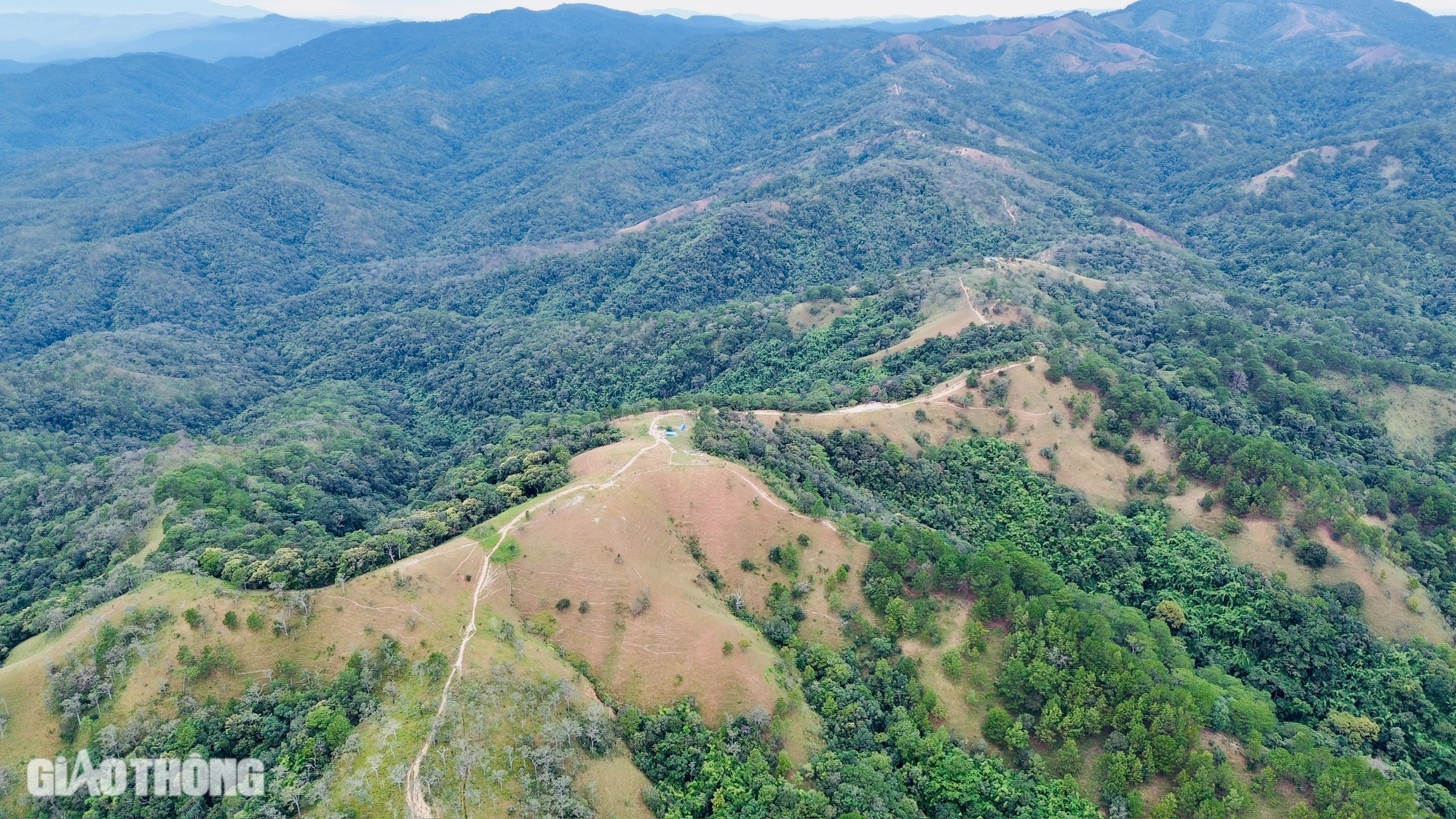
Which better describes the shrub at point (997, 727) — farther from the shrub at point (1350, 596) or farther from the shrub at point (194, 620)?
the shrub at point (194, 620)

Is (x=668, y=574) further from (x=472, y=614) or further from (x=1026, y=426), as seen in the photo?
(x=1026, y=426)

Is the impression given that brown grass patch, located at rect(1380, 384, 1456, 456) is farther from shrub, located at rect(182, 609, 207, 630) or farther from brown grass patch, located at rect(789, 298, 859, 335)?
shrub, located at rect(182, 609, 207, 630)

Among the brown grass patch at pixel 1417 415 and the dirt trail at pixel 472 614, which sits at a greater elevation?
the dirt trail at pixel 472 614

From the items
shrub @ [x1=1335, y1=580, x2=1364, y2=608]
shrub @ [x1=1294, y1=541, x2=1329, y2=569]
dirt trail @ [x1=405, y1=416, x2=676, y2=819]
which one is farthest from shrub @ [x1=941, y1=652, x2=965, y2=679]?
shrub @ [x1=1294, y1=541, x2=1329, y2=569]

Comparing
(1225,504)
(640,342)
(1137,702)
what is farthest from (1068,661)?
(640,342)

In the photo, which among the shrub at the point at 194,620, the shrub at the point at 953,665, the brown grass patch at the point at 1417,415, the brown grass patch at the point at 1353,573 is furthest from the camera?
the brown grass patch at the point at 1417,415

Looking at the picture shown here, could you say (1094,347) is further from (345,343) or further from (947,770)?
(345,343)

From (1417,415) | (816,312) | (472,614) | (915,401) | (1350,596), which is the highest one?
(472,614)

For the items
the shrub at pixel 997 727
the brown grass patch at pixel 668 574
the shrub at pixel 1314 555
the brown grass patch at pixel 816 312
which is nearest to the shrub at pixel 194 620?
the brown grass patch at pixel 668 574

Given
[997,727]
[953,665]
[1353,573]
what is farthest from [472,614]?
[1353,573]
